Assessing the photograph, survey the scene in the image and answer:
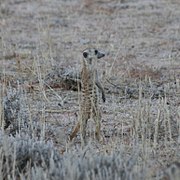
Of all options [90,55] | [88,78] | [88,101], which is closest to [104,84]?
[90,55]

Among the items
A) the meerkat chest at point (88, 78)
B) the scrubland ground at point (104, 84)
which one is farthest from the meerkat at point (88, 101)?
the scrubland ground at point (104, 84)

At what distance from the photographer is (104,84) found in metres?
9.80

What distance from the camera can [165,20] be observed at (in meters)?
15.5

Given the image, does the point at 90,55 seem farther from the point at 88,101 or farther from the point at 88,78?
the point at 88,101

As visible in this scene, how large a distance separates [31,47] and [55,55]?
4.02ft

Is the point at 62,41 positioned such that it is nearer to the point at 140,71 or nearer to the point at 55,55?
the point at 55,55

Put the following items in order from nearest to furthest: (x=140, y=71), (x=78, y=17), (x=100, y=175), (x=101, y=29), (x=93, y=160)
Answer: (x=100, y=175), (x=93, y=160), (x=140, y=71), (x=101, y=29), (x=78, y=17)

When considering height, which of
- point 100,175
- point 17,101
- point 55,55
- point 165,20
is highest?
point 165,20

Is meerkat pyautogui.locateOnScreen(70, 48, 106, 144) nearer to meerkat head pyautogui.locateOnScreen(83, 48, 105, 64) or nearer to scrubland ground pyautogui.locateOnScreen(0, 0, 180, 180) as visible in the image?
meerkat head pyautogui.locateOnScreen(83, 48, 105, 64)

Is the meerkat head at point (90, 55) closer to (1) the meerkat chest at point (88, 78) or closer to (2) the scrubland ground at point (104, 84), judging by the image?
(1) the meerkat chest at point (88, 78)

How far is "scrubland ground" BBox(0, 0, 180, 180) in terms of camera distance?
543 cm

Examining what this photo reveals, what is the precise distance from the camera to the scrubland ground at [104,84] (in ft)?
17.8

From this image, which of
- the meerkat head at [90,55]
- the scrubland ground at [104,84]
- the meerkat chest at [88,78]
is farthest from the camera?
the meerkat head at [90,55]

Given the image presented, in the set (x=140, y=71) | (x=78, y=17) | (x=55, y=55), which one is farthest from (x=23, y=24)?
(x=140, y=71)
